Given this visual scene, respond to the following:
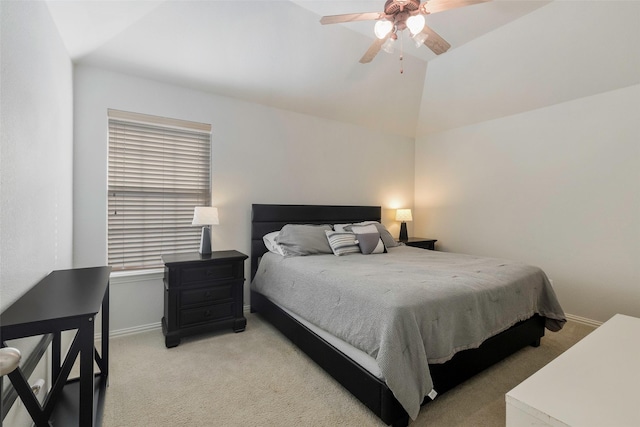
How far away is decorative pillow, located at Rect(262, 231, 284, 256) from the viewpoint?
3191mm

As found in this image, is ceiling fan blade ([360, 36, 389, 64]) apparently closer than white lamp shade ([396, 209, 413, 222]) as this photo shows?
Yes

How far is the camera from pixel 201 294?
107 inches

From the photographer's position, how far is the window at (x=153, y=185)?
2.83 m

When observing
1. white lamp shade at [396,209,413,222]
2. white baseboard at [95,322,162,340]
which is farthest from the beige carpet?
white lamp shade at [396,209,413,222]

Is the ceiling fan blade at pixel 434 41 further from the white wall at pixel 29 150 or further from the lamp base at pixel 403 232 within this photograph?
the lamp base at pixel 403 232

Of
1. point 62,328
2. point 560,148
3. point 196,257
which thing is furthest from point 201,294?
point 560,148

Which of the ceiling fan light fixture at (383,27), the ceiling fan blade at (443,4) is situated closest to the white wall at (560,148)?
the ceiling fan blade at (443,4)

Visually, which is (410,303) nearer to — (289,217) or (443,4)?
(443,4)

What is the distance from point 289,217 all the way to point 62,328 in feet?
8.65

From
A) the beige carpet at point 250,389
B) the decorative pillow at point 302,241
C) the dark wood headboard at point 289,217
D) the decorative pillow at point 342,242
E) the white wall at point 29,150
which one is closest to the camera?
the white wall at point 29,150

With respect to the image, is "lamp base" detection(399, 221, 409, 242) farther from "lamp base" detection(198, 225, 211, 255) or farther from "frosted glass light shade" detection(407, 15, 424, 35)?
"frosted glass light shade" detection(407, 15, 424, 35)

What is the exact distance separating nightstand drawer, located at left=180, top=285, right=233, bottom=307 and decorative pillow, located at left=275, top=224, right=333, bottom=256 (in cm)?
69

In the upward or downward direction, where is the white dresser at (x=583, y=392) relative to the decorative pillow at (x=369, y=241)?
downward

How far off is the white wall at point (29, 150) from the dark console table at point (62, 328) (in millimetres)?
94
